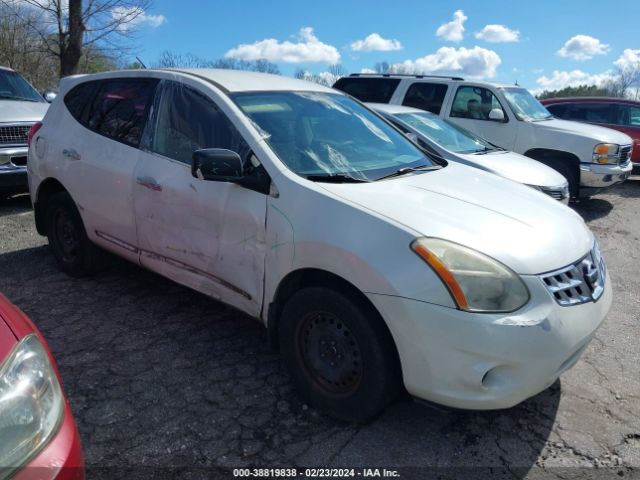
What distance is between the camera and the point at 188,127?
3.50 meters

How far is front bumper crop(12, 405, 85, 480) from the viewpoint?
1.51 meters

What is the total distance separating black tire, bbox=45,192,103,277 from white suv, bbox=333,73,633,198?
633cm

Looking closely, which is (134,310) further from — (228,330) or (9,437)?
(9,437)

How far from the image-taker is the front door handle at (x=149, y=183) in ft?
11.5

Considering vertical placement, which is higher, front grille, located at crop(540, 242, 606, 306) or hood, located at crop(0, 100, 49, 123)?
hood, located at crop(0, 100, 49, 123)

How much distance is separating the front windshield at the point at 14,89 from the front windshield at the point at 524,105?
24.8 ft

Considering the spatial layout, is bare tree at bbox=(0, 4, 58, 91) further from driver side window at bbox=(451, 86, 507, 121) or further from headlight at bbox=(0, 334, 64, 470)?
headlight at bbox=(0, 334, 64, 470)

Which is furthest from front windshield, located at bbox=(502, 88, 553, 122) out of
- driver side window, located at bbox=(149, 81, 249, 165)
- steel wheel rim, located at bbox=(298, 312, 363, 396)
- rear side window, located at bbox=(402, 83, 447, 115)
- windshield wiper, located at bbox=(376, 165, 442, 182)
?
steel wheel rim, located at bbox=(298, 312, 363, 396)

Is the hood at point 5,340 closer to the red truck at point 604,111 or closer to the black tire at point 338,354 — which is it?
the black tire at point 338,354

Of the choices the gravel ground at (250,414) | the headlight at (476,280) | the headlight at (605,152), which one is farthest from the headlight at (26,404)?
the headlight at (605,152)

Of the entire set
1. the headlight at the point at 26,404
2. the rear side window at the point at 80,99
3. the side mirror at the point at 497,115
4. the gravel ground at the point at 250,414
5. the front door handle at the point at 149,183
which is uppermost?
the rear side window at the point at 80,99

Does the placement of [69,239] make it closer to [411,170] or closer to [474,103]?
[411,170]

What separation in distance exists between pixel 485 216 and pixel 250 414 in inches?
64.2

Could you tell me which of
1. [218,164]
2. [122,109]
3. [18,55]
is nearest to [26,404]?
[218,164]
